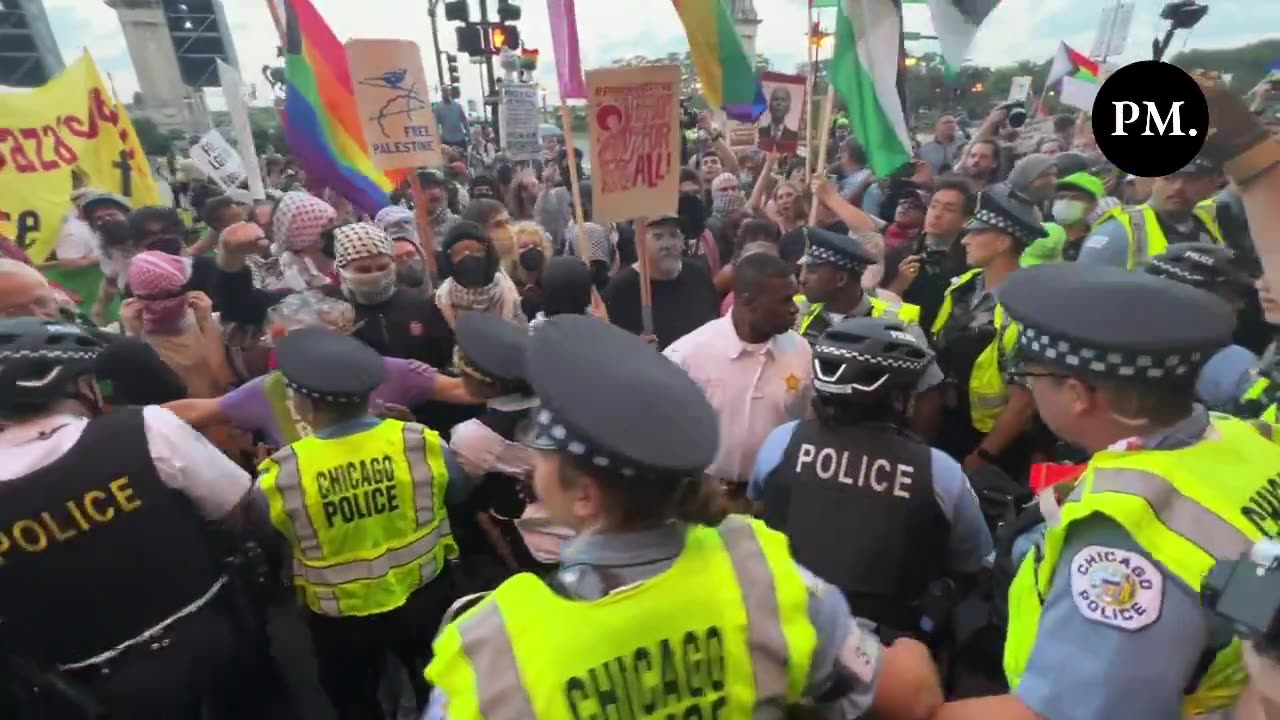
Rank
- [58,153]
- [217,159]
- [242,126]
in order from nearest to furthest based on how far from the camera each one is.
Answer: [58,153] → [242,126] → [217,159]

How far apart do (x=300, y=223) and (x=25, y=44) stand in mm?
16923

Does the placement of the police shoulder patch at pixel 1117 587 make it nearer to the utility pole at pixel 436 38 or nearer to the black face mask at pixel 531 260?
the black face mask at pixel 531 260

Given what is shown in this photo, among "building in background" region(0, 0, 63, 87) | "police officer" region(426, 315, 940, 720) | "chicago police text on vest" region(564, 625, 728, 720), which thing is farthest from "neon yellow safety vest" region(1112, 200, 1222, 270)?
"building in background" region(0, 0, 63, 87)

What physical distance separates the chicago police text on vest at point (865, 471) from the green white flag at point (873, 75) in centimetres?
339

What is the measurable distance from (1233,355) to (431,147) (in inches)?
183

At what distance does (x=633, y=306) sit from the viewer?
193 inches

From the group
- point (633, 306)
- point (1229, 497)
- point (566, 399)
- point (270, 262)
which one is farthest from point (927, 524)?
point (270, 262)

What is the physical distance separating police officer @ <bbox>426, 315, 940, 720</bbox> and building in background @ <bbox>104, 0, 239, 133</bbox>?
11.7 m

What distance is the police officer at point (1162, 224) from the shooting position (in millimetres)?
3969

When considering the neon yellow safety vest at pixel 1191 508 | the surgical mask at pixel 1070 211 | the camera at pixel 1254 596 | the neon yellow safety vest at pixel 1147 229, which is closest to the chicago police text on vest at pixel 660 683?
the neon yellow safety vest at pixel 1191 508

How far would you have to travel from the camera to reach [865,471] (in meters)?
2.26

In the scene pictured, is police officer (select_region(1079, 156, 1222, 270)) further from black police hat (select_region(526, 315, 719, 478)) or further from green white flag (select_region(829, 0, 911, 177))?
black police hat (select_region(526, 315, 719, 478))

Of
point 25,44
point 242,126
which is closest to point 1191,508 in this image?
point 242,126

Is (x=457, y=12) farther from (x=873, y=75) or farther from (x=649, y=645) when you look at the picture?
(x=649, y=645)
